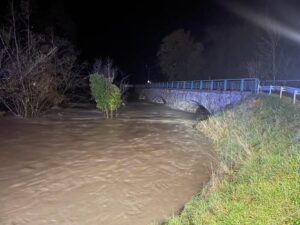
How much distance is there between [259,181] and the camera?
659cm

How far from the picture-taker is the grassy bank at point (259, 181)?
5484mm

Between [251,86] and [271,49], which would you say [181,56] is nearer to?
[271,49]

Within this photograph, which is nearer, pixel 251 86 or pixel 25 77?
pixel 251 86

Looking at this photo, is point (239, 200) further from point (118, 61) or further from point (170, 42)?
point (118, 61)

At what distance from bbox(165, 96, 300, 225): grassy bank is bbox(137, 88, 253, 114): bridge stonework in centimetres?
672

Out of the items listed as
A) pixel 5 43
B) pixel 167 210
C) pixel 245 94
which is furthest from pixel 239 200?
pixel 5 43

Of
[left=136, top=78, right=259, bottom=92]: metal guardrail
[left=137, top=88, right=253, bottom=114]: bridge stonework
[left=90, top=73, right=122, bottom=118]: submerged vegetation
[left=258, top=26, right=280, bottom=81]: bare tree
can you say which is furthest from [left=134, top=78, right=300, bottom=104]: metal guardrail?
[left=258, top=26, right=280, bottom=81]: bare tree

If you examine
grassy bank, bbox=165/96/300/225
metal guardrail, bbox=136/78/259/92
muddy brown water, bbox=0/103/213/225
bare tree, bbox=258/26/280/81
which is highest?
bare tree, bbox=258/26/280/81

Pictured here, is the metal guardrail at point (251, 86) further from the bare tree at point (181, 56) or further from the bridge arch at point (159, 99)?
the bare tree at point (181, 56)

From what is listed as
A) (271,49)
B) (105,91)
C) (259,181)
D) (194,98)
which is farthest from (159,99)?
(259,181)

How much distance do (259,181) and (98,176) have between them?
433cm

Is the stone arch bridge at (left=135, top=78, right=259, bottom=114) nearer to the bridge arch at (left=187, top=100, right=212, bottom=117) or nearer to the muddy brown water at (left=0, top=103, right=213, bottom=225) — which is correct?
the bridge arch at (left=187, top=100, right=212, bottom=117)

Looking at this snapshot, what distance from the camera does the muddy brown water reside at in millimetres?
6855

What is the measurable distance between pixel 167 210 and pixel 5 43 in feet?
74.6
